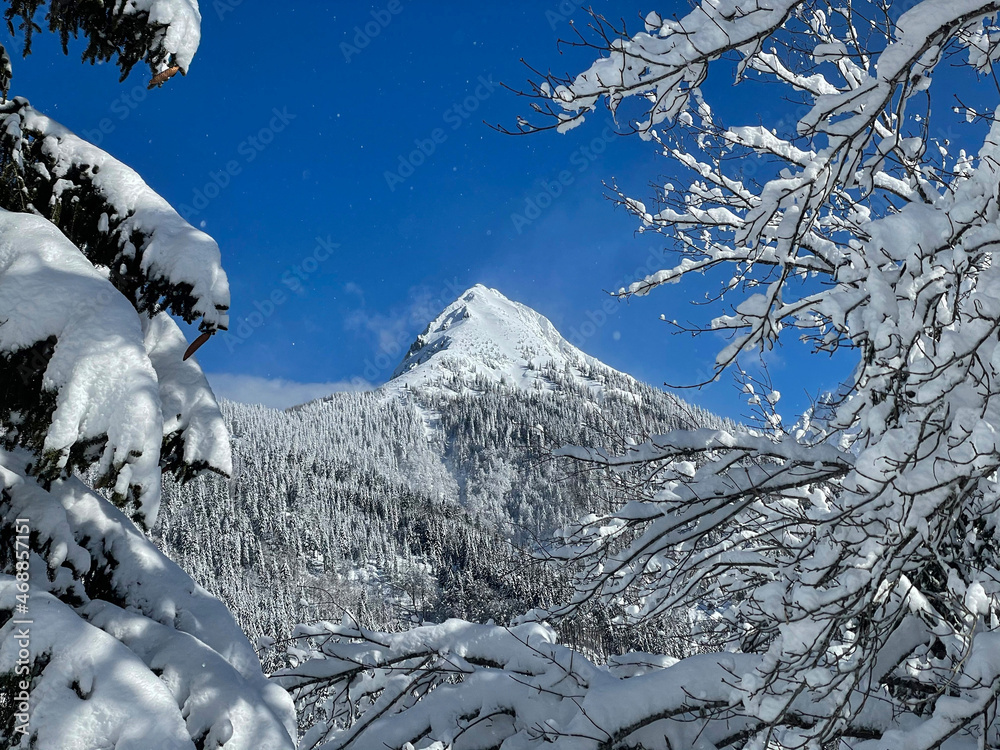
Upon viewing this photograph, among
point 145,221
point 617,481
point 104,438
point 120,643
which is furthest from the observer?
point 617,481

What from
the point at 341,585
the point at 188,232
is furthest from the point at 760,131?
the point at 341,585

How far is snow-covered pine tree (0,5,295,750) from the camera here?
6.27ft

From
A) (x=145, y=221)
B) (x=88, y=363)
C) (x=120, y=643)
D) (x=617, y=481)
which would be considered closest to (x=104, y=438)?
(x=88, y=363)

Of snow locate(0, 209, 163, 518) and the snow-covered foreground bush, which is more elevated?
the snow-covered foreground bush

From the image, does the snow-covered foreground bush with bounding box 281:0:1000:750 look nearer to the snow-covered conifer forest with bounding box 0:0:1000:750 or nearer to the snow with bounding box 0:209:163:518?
the snow-covered conifer forest with bounding box 0:0:1000:750

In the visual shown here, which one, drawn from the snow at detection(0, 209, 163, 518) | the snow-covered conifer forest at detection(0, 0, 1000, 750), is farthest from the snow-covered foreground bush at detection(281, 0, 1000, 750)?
the snow at detection(0, 209, 163, 518)

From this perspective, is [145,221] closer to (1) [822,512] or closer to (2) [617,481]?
(2) [617,481]

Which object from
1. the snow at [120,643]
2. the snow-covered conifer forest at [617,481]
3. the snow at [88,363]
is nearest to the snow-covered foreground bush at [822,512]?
the snow-covered conifer forest at [617,481]

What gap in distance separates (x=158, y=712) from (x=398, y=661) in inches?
60.7

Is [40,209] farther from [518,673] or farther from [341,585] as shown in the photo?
[341,585]

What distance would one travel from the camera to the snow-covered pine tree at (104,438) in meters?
1.91

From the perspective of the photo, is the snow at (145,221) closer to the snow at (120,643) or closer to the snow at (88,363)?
the snow at (88,363)

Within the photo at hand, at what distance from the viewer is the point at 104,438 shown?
198 cm

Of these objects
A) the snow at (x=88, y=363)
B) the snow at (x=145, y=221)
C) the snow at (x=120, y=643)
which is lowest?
the snow at (x=120, y=643)
